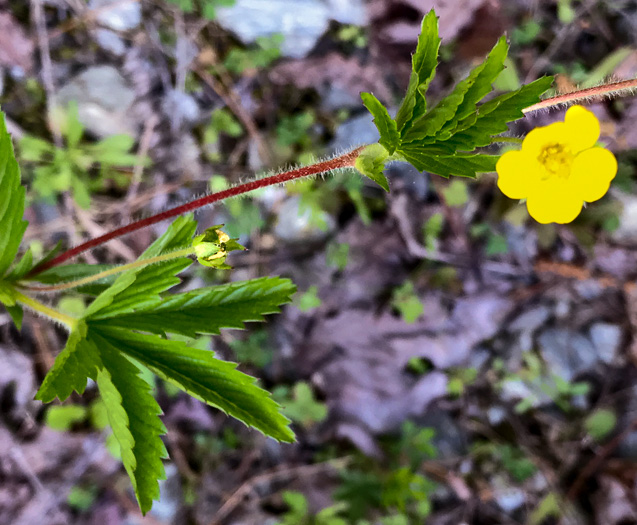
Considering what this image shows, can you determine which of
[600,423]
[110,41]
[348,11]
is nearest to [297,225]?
[348,11]

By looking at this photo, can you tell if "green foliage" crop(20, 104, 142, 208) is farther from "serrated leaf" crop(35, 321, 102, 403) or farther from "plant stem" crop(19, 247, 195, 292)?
"serrated leaf" crop(35, 321, 102, 403)

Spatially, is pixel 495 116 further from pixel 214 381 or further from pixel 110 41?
pixel 110 41

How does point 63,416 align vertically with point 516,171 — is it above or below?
below

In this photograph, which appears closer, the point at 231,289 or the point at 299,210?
the point at 231,289

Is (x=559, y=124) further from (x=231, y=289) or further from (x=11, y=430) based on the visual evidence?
(x=11, y=430)

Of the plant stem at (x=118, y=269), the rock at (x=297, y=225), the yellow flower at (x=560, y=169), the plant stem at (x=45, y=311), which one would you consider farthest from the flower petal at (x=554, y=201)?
the rock at (x=297, y=225)

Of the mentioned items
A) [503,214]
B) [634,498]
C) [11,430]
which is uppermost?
[503,214]

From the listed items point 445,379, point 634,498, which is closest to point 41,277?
point 445,379
